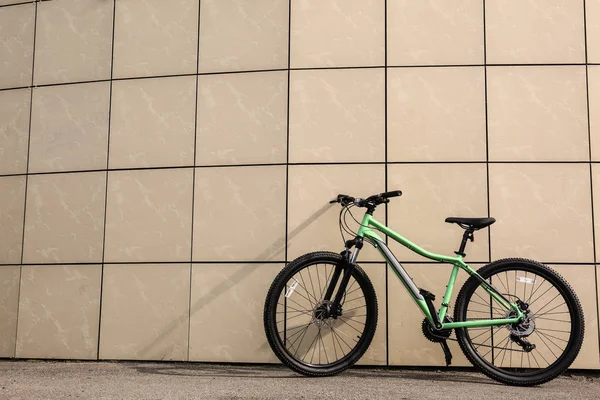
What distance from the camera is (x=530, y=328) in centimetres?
392

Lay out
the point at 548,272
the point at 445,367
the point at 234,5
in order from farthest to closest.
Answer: the point at 234,5
the point at 445,367
the point at 548,272

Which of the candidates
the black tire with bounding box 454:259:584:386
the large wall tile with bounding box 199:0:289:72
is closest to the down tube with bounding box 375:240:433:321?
the black tire with bounding box 454:259:584:386

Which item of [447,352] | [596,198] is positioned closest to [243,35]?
[447,352]

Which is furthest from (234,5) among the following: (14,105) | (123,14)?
(14,105)

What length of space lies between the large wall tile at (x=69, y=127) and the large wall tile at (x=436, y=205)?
2.34 meters

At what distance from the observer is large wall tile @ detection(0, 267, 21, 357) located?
15.6 feet

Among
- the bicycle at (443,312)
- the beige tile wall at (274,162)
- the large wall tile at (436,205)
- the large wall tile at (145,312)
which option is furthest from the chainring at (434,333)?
the large wall tile at (145,312)

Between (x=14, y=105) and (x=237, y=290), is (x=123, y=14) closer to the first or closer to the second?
(x=14, y=105)

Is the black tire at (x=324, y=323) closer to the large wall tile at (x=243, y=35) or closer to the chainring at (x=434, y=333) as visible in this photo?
the chainring at (x=434, y=333)

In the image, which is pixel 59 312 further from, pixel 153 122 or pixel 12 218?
pixel 153 122

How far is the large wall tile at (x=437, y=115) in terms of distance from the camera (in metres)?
4.45

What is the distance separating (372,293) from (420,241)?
0.63 meters

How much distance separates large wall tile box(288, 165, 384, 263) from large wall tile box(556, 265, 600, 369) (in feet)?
4.52

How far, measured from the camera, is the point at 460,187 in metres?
4.41
